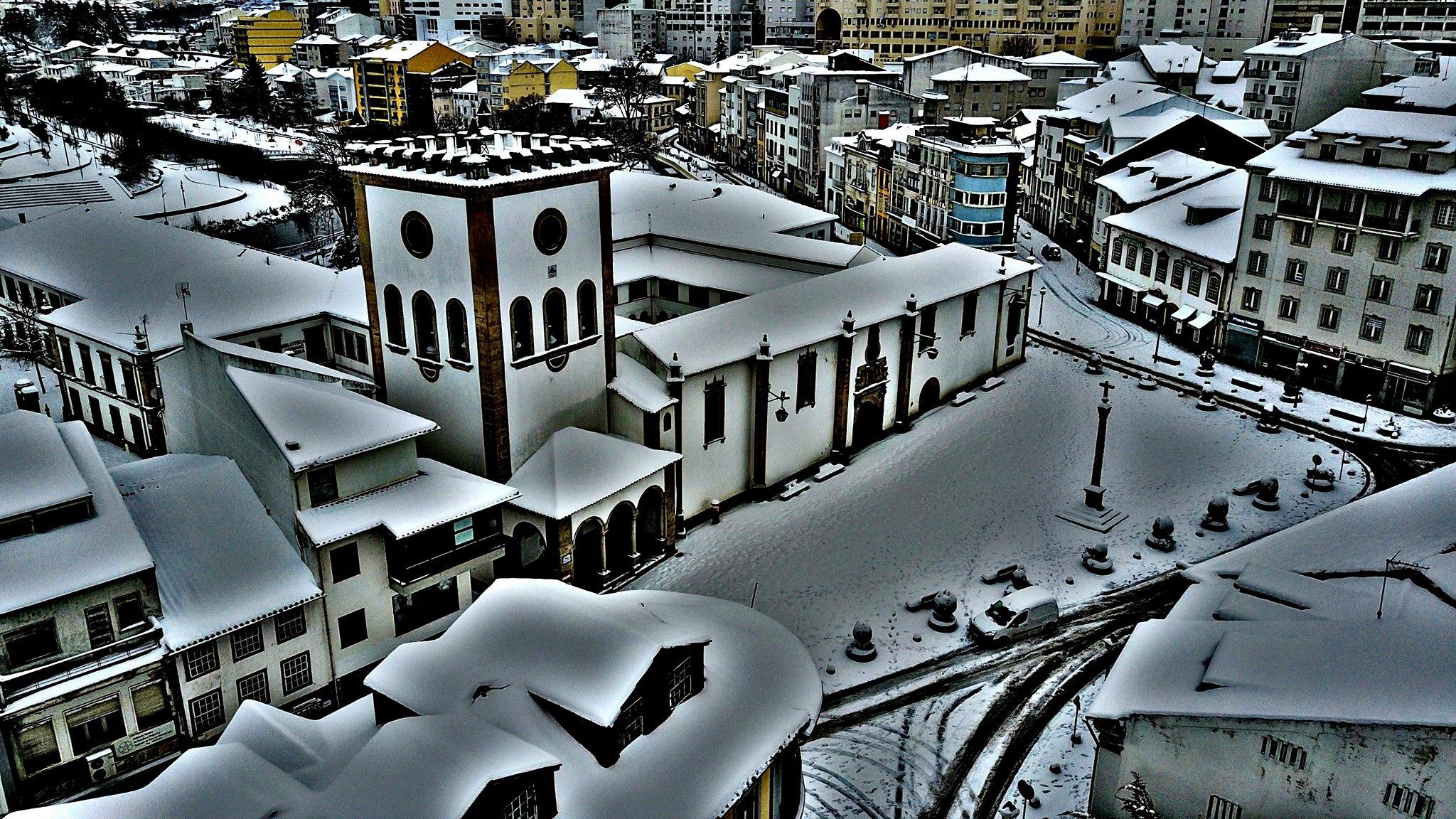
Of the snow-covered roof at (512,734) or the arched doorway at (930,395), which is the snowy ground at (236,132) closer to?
the arched doorway at (930,395)

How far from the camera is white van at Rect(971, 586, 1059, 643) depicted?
34.8m

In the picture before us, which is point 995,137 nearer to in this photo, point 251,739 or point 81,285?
point 81,285

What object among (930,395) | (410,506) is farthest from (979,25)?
(410,506)

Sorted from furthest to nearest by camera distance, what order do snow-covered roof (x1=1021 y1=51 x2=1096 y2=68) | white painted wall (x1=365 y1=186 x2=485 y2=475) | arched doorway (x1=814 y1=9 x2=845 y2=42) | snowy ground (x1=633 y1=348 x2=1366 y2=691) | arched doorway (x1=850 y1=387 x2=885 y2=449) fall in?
arched doorway (x1=814 y1=9 x2=845 y2=42) < snow-covered roof (x1=1021 y1=51 x2=1096 y2=68) < arched doorway (x1=850 y1=387 x2=885 y2=449) < snowy ground (x1=633 y1=348 x2=1366 y2=691) < white painted wall (x1=365 y1=186 x2=485 y2=475)

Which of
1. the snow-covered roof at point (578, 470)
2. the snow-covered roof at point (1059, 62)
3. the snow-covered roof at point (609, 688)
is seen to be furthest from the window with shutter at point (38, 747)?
the snow-covered roof at point (1059, 62)

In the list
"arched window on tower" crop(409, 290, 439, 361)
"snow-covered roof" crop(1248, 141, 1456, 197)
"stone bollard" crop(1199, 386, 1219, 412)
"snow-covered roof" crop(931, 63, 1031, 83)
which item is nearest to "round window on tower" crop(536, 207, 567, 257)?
"arched window on tower" crop(409, 290, 439, 361)

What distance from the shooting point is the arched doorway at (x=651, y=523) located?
3931cm

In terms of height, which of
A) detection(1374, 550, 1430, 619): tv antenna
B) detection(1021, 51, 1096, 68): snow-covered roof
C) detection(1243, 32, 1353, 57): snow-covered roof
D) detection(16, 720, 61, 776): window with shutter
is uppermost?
detection(1243, 32, 1353, 57): snow-covered roof

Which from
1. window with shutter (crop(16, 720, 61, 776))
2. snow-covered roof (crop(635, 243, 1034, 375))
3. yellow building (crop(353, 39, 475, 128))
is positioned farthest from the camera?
yellow building (crop(353, 39, 475, 128))

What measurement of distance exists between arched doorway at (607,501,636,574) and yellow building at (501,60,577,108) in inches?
4323

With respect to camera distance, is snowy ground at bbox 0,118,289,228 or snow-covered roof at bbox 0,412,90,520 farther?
snowy ground at bbox 0,118,289,228

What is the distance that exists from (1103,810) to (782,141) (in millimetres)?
88252

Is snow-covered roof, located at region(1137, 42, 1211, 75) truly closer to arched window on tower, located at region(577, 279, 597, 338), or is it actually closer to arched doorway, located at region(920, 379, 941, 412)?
arched doorway, located at region(920, 379, 941, 412)

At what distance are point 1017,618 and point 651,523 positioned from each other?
540 inches
